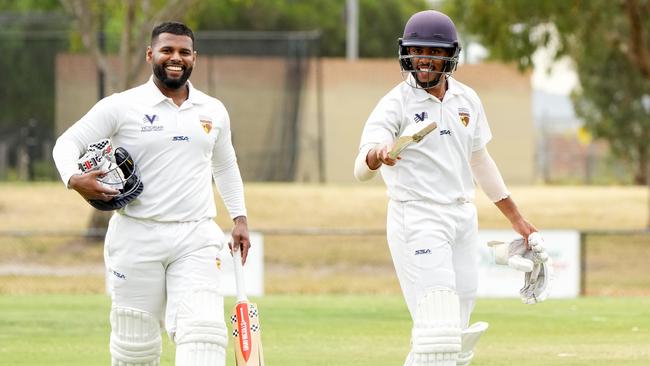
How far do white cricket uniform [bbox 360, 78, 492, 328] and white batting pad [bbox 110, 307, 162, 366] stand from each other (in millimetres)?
1392

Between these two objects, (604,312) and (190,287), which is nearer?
(190,287)

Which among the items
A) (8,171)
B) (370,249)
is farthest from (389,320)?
(8,171)

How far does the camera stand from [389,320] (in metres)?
15.6

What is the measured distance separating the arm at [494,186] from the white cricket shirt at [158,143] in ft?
5.08

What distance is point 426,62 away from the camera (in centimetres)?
802

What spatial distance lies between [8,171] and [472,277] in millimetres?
→ 26718

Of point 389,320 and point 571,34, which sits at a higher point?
point 571,34

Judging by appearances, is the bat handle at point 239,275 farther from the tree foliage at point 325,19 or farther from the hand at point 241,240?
the tree foliage at point 325,19

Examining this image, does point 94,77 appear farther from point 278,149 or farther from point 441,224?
point 441,224

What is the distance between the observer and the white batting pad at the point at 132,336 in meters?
8.02

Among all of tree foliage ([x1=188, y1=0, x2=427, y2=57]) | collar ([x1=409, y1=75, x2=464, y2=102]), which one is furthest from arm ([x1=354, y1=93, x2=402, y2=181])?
tree foliage ([x1=188, y1=0, x2=427, y2=57])

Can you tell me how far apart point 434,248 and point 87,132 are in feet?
6.34

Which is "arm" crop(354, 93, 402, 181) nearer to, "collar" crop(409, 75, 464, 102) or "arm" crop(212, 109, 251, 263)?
"collar" crop(409, 75, 464, 102)

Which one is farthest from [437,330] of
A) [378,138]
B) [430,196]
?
[378,138]
